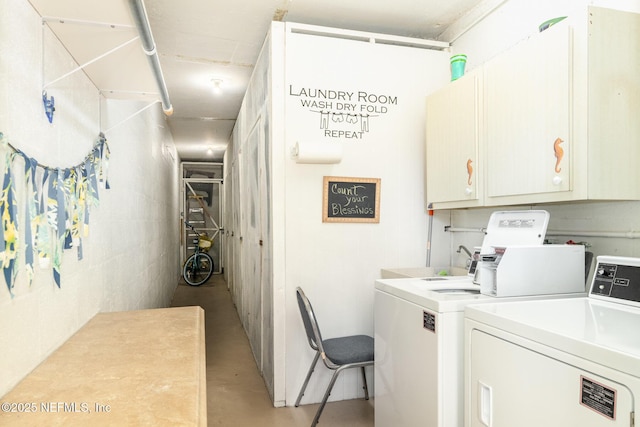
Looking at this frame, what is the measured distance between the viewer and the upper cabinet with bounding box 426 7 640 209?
5.54ft

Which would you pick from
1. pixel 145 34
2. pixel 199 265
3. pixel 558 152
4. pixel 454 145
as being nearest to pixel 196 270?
pixel 199 265

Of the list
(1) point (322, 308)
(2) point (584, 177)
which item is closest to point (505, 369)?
(2) point (584, 177)

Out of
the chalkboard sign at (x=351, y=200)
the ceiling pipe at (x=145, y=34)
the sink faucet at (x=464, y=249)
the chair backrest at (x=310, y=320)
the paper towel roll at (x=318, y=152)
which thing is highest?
the ceiling pipe at (x=145, y=34)

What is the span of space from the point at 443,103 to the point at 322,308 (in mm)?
1632

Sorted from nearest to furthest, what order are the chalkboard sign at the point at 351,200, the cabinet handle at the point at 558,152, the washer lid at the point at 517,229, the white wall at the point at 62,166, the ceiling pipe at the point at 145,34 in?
1. the white wall at the point at 62,166
2. the ceiling pipe at the point at 145,34
3. the cabinet handle at the point at 558,152
4. the washer lid at the point at 517,229
5. the chalkboard sign at the point at 351,200

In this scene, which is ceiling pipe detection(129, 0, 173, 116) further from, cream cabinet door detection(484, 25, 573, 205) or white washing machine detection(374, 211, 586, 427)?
cream cabinet door detection(484, 25, 573, 205)

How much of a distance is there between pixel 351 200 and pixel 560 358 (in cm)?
188

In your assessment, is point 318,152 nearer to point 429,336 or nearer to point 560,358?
point 429,336

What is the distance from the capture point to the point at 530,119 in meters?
1.94

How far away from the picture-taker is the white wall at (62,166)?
1198 mm

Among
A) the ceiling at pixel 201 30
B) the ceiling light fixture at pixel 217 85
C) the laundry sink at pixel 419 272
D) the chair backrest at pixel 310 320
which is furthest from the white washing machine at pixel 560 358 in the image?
the ceiling light fixture at pixel 217 85

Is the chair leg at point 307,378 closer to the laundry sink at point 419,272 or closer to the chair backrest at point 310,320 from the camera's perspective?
the chair backrest at point 310,320

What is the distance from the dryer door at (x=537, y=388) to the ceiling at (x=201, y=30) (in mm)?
1731

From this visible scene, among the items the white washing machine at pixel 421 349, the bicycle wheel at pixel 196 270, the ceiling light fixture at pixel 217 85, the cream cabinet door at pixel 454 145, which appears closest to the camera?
the white washing machine at pixel 421 349
